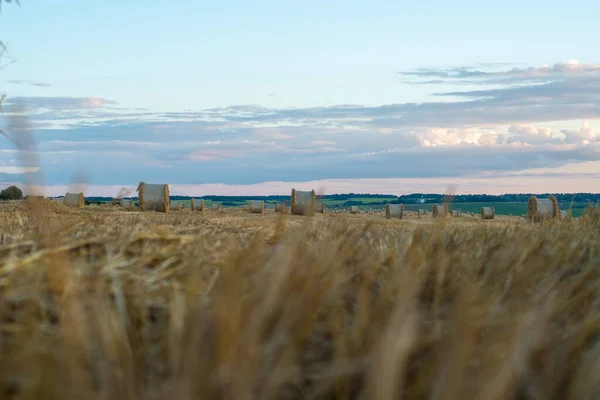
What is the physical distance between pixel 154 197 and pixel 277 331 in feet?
60.5

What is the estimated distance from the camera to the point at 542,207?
64.3ft

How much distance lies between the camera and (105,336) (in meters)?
1.25

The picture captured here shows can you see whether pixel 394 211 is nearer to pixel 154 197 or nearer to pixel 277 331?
pixel 154 197

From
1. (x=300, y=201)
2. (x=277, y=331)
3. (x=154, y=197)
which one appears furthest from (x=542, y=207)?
(x=277, y=331)

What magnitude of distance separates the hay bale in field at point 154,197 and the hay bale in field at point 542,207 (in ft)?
32.9

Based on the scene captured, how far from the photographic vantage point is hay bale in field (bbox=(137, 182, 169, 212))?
19438 mm

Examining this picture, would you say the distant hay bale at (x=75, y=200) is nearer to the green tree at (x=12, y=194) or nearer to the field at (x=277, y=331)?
the green tree at (x=12, y=194)

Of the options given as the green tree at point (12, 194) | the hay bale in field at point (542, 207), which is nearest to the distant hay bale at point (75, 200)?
the green tree at point (12, 194)

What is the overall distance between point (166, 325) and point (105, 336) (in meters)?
0.44

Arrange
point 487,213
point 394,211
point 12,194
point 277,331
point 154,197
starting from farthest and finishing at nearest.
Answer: point 487,213 → point 394,211 → point 12,194 → point 154,197 → point 277,331

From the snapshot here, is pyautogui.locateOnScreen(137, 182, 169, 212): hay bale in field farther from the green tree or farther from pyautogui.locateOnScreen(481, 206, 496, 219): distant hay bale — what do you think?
pyautogui.locateOnScreen(481, 206, 496, 219): distant hay bale

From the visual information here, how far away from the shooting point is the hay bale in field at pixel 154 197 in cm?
1944

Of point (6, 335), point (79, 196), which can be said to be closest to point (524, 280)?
point (6, 335)

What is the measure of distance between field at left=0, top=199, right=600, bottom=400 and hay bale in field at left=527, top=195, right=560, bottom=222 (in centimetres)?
1767
